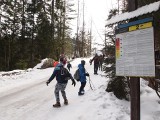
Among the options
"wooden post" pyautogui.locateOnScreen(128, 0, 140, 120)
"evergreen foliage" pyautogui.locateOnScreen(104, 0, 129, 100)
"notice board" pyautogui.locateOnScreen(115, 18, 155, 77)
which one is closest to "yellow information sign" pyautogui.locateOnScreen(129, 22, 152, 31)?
"notice board" pyautogui.locateOnScreen(115, 18, 155, 77)

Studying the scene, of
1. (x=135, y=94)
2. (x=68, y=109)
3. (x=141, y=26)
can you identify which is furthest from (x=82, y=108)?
Result: (x=141, y=26)

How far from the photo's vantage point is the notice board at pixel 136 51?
4.64 metres

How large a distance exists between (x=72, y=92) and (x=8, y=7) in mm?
23717

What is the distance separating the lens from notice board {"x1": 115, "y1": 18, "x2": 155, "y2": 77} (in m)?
4.64

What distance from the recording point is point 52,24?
1571 inches

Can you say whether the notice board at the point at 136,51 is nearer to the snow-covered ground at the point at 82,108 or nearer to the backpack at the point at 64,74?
the snow-covered ground at the point at 82,108

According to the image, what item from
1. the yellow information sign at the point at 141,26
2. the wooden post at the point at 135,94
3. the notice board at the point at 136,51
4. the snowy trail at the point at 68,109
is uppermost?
the yellow information sign at the point at 141,26

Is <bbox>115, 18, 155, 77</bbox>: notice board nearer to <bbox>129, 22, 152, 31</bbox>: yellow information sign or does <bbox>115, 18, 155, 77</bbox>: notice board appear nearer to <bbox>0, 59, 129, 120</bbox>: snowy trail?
<bbox>129, 22, 152, 31</bbox>: yellow information sign

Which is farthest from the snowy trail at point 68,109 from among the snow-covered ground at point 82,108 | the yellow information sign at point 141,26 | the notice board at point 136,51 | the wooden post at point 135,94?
the yellow information sign at point 141,26

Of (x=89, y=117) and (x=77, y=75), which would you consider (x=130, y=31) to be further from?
(x=77, y=75)

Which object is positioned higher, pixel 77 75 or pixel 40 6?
pixel 40 6

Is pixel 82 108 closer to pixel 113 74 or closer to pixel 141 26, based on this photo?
pixel 113 74

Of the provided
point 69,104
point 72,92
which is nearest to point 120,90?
point 69,104

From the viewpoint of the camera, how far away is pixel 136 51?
487 cm
